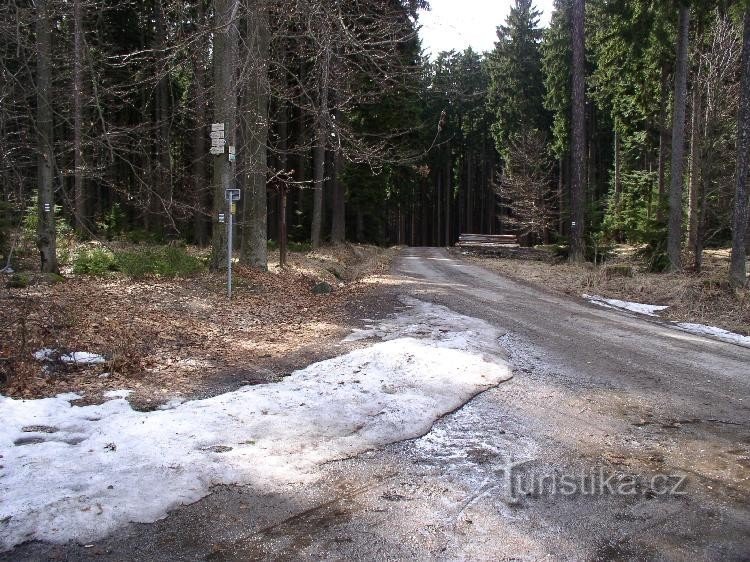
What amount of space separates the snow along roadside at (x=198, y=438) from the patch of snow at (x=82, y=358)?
0.98 m

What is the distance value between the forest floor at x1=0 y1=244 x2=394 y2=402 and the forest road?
7.57 feet

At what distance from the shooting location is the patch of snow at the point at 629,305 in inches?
479

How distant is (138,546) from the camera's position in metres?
3.06

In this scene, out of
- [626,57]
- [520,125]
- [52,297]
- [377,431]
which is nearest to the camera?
[377,431]

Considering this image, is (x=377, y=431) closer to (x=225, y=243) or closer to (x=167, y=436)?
(x=167, y=436)

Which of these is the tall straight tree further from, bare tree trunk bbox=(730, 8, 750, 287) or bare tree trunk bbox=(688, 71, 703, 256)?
Result: bare tree trunk bbox=(730, 8, 750, 287)

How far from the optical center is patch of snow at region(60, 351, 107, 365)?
623cm

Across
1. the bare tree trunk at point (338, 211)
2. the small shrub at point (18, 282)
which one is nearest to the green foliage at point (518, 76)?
the bare tree trunk at point (338, 211)

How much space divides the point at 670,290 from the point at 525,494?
37.7 ft

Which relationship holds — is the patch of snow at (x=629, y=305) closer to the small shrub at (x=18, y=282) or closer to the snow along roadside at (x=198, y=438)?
the snow along roadside at (x=198, y=438)

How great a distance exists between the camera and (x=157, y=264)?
12727 millimetres

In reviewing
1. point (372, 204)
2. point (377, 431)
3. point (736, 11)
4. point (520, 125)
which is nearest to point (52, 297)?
point (377, 431)

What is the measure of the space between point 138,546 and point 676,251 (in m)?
18.4

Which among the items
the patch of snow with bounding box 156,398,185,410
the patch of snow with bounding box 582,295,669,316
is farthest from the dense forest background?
the patch of snow with bounding box 156,398,185,410
